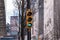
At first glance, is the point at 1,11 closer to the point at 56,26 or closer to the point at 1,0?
the point at 1,0

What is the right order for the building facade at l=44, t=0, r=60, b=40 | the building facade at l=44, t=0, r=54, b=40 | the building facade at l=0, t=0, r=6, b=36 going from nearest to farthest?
the building facade at l=44, t=0, r=60, b=40, the building facade at l=44, t=0, r=54, b=40, the building facade at l=0, t=0, r=6, b=36

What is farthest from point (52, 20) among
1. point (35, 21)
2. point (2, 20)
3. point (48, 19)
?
point (2, 20)

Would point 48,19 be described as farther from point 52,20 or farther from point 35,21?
point 35,21

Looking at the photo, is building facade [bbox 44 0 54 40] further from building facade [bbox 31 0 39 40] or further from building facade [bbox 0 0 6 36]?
building facade [bbox 0 0 6 36]

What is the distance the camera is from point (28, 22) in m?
10.0

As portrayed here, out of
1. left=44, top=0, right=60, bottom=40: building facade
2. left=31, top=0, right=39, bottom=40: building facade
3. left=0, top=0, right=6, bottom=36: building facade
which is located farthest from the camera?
left=0, top=0, right=6, bottom=36: building facade

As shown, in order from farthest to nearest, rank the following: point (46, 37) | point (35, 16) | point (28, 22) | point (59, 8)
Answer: point (35, 16) → point (46, 37) → point (59, 8) → point (28, 22)

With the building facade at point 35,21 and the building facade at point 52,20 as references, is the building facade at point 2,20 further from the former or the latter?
the building facade at point 52,20

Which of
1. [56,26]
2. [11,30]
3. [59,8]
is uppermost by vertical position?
[59,8]

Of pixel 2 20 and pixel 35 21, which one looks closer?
pixel 35 21

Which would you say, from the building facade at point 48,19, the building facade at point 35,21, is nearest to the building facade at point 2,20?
the building facade at point 35,21

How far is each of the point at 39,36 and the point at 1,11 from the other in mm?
9115

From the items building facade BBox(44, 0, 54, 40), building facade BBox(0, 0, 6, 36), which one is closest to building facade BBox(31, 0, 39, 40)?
building facade BBox(44, 0, 54, 40)

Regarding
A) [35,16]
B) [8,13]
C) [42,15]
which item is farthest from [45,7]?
[8,13]
